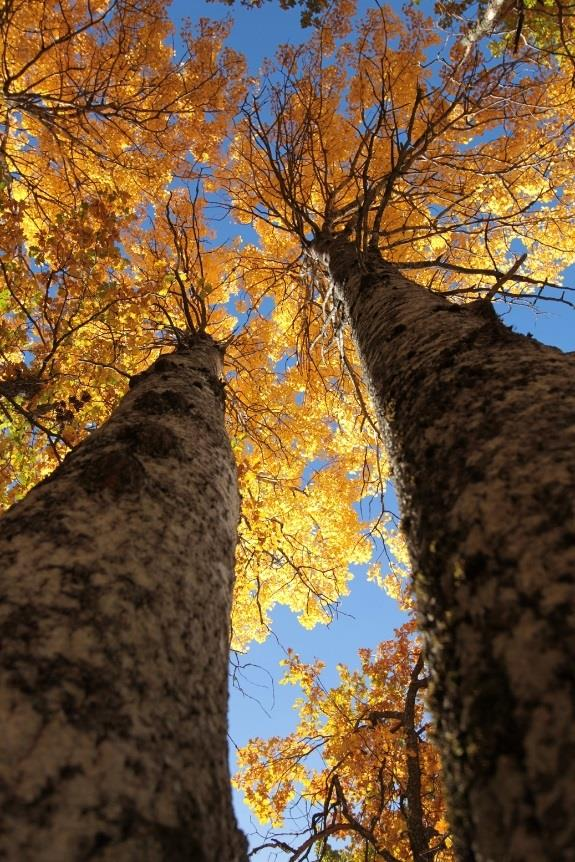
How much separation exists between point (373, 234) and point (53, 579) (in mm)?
2805

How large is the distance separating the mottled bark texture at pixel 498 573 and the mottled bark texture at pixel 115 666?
352 mm

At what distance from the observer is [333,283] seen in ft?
10.3

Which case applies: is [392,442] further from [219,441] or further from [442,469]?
[219,441]

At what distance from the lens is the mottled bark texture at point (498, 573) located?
0.52 m

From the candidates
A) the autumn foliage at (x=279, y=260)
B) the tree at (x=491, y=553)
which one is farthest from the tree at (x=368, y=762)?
the tree at (x=491, y=553)

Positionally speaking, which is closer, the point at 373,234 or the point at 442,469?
the point at 442,469

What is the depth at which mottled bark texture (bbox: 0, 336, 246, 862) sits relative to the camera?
510 mm

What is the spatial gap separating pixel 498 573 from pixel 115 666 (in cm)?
55

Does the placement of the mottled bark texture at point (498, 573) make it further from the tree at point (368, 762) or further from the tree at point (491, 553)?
the tree at point (368, 762)

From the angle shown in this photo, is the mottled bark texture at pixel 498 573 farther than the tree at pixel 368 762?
No

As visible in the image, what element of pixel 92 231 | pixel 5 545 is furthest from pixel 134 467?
pixel 92 231

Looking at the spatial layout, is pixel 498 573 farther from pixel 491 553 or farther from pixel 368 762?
pixel 368 762

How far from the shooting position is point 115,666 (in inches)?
Answer: 26.4

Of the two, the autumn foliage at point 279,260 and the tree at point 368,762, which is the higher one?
the autumn foliage at point 279,260
